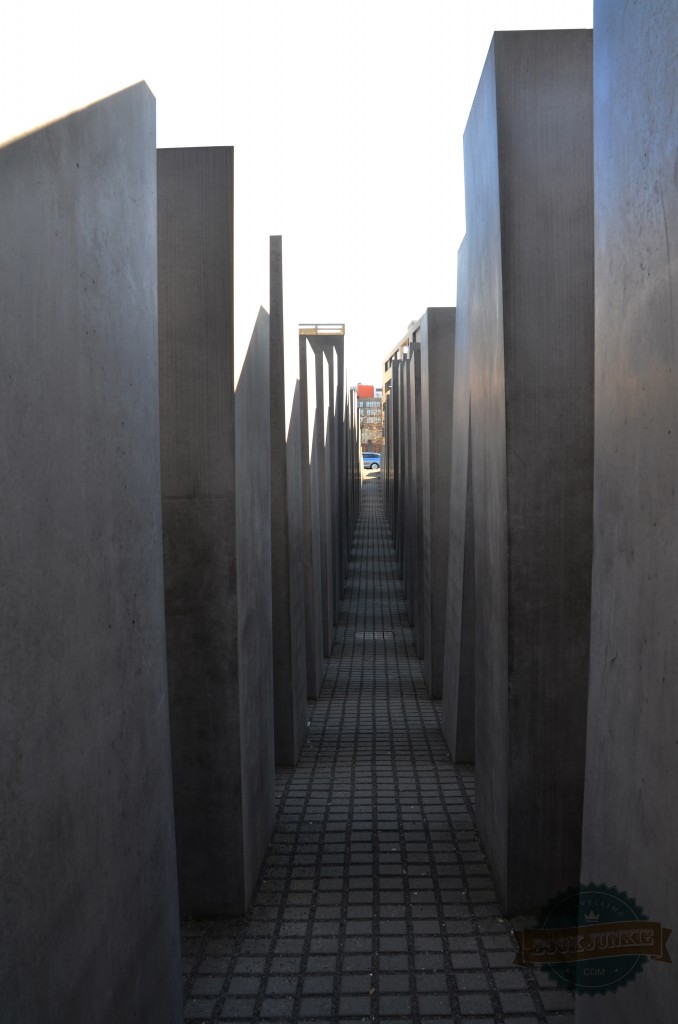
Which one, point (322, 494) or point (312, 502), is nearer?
point (312, 502)

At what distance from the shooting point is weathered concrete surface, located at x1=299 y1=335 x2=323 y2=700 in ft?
31.2

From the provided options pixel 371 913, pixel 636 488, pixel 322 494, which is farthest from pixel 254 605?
pixel 322 494

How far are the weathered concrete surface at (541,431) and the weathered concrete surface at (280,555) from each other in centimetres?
282

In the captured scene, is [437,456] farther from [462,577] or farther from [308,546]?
[462,577]

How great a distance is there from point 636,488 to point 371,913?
3.37 metres

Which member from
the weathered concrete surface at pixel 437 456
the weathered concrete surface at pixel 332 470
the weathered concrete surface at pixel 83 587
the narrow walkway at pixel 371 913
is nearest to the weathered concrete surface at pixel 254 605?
the narrow walkway at pixel 371 913

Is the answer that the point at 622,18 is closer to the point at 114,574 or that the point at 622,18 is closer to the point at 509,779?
the point at 114,574

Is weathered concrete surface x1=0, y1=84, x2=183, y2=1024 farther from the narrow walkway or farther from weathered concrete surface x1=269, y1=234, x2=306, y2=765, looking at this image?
weathered concrete surface x1=269, y1=234, x2=306, y2=765

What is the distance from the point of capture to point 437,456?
384 inches

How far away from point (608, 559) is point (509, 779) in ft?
7.72

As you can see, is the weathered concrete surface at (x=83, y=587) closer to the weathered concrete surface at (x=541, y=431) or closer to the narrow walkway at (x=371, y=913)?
the narrow walkway at (x=371, y=913)

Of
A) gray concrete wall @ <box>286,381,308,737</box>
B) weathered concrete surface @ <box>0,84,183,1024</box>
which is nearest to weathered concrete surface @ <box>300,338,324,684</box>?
gray concrete wall @ <box>286,381,308,737</box>

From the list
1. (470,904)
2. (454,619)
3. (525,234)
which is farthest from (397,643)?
(525,234)

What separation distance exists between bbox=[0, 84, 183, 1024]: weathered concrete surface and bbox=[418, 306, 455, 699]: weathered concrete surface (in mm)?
6428
